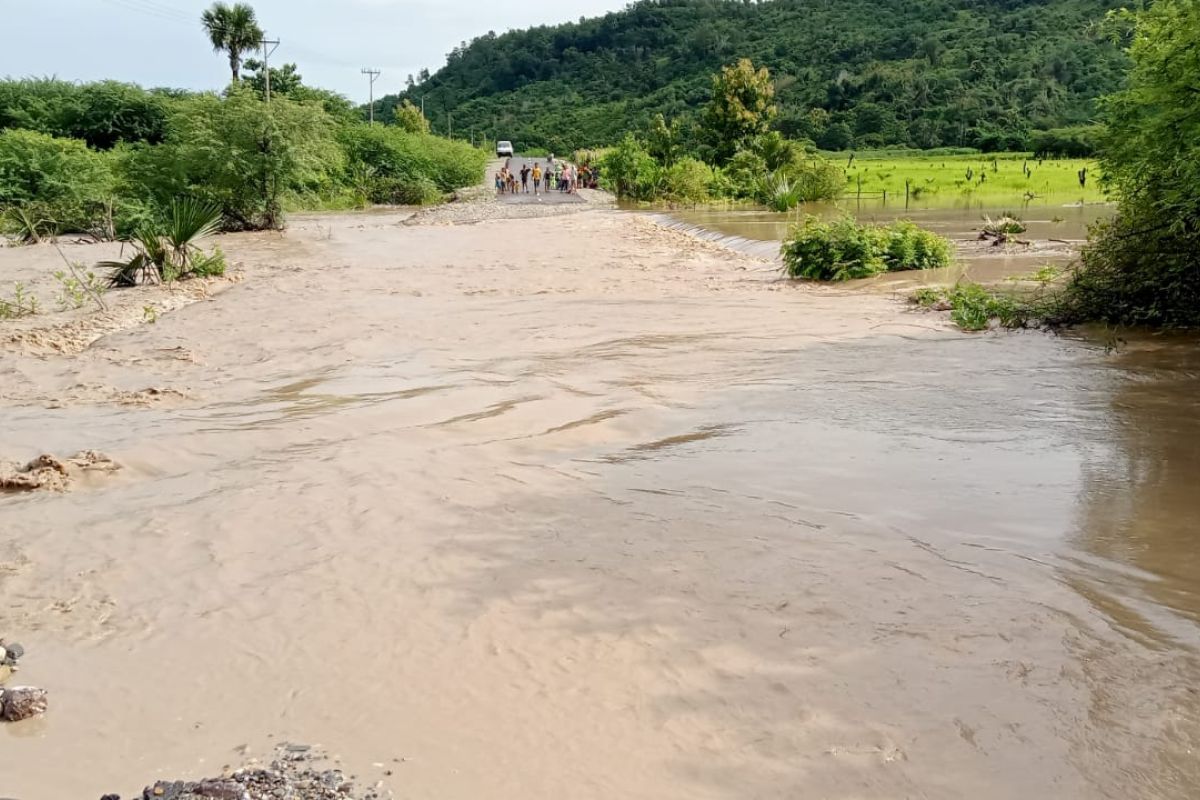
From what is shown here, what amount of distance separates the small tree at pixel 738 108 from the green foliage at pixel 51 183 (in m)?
30.5

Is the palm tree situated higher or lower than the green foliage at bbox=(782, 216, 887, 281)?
higher

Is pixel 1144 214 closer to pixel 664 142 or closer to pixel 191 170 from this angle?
pixel 191 170

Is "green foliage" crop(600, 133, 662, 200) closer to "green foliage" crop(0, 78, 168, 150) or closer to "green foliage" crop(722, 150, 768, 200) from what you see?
"green foliage" crop(722, 150, 768, 200)

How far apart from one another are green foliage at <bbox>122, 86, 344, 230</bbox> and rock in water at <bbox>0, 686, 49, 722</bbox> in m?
27.6

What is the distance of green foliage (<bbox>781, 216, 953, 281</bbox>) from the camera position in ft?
53.9

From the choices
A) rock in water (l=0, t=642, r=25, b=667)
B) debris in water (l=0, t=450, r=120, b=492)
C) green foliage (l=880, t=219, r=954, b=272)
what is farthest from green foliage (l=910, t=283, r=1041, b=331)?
rock in water (l=0, t=642, r=25, b=667)

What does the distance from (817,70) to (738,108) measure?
43.4 meters

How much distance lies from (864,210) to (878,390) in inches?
1099

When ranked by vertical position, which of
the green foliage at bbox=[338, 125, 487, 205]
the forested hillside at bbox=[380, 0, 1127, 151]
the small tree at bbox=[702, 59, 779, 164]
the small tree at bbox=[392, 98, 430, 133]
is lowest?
the green foliage at bbox=[338, 125, 487, 205]

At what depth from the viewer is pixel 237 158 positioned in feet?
95.9

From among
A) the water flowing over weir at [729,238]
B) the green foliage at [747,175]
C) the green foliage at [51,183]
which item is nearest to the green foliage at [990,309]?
the water flowing over weir at [729,238]

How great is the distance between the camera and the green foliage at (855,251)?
1642cm

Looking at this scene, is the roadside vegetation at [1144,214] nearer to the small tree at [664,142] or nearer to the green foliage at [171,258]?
the green foliage at [171,258]

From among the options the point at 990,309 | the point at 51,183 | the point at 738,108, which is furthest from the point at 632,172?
the point at 990,309
